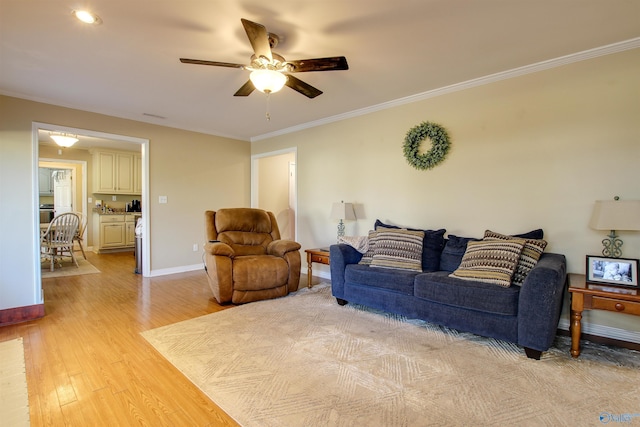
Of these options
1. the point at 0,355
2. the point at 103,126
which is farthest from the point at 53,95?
the point at 0,355

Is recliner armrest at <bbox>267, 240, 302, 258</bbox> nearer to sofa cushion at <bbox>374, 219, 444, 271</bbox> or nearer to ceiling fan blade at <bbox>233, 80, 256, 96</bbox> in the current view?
sofa cushion at <bbox>374, 219, 444, 271</bbox>

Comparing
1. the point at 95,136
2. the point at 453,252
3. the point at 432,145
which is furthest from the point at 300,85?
the point at 95,136

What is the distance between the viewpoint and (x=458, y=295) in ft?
8.24

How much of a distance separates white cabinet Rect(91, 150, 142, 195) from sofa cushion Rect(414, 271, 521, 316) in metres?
7.25

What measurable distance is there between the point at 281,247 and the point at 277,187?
279 cm

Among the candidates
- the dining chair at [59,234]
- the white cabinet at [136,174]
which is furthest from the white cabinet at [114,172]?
the dining chair at [59,234]

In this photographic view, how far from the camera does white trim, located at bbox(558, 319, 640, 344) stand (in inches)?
96.3

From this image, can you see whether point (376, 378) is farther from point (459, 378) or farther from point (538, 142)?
point (538, 142)

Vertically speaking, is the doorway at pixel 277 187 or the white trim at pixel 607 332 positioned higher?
the doorway at pixel 277 187

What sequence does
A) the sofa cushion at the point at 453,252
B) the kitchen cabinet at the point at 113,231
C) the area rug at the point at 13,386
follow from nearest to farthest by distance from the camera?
the area rug at the point at 13,386 < the sofa cushion at the point at 453,252 < the kitchen cabinet at the point at 113,231

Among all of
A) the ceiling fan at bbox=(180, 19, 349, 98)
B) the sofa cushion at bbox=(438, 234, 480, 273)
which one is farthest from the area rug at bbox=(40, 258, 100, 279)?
the sofa cushion at bbox=(438, 234, 480, 273)

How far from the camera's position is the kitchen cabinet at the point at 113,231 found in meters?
6.86

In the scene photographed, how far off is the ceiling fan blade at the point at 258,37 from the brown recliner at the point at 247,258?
210 cm

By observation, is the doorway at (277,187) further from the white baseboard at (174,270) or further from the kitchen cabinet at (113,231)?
the kitchen cabinet at (113,231)
